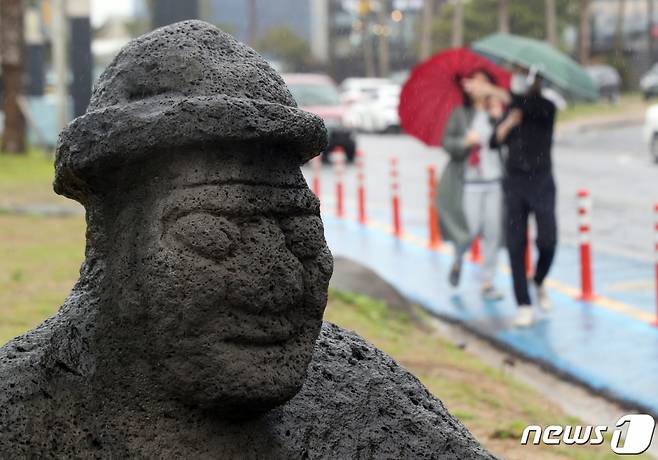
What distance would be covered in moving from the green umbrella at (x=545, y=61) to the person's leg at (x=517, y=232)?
93 cm

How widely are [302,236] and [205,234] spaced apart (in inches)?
9.2

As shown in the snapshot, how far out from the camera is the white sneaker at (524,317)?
27.6ft

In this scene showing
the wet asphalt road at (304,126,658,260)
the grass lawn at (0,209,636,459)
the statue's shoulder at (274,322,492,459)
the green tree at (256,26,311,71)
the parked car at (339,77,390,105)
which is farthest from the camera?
the green tree at (256,26,311,71)

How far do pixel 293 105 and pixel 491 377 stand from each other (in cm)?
475

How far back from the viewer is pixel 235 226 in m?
2.26

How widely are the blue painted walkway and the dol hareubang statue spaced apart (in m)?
4.28

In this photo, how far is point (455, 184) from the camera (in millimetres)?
9875

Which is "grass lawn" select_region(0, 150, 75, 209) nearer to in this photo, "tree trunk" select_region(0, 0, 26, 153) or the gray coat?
"tree trunk" select_region(0, 0, 26, 153)

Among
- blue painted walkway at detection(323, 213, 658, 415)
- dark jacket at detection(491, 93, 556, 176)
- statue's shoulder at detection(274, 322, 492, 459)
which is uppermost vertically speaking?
statue's shoulder at detection(274, 322, 492, 459)

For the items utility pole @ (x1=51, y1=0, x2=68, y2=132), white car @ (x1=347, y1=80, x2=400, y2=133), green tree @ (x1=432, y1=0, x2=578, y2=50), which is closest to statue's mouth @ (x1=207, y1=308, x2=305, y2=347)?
utility pole @ (x1=51, y1=0, x2=68, y2=132)

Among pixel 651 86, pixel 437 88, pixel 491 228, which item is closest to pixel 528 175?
pixel 491 228

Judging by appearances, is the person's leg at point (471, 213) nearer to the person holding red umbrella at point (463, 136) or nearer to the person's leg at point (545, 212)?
the person holding red umbrella at point (463, 136)

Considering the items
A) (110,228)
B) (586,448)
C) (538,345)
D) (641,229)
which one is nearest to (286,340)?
(110,228)

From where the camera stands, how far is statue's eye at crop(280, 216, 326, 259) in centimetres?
235
